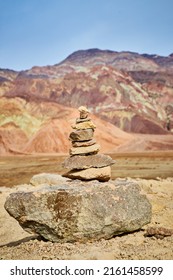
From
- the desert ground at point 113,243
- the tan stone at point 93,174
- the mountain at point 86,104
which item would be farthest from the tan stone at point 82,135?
the mountain at point 86,104

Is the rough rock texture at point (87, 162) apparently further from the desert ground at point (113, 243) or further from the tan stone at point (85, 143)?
the desert ground at point (113, 243)

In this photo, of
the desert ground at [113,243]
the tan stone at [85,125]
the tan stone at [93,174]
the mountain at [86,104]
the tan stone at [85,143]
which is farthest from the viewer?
the mountain at [86,104]

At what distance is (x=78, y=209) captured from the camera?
34.0 ft

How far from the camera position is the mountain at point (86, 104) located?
62312mm

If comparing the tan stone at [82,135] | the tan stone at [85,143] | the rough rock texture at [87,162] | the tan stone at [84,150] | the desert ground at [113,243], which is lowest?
the desert ground at [113,243]

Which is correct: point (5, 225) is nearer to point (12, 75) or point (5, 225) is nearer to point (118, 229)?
point (118, 229)

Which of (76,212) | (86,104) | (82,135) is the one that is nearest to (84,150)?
(82,135)

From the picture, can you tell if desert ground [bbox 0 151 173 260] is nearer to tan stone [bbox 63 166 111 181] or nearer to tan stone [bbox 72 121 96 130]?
tan stone [bbox 63 166 111 181]

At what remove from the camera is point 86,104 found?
96.9 m

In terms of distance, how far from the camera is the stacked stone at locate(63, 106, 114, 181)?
1295 centimetres

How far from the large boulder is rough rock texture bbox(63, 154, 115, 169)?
1976mm

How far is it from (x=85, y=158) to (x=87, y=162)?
178 mm
